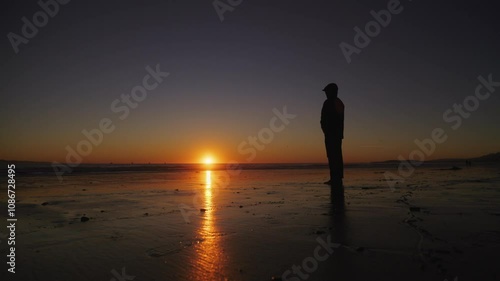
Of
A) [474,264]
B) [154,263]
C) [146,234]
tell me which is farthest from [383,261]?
[146,234]

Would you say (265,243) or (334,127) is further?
(334,127)

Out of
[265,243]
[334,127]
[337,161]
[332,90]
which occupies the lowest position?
[265,243]

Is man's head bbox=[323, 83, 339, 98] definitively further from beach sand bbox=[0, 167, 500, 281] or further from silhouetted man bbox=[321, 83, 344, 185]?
beach sand bbox=[0, 167, 500, 281]

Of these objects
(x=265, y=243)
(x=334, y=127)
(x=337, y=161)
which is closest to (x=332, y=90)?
(x=334, y=127)

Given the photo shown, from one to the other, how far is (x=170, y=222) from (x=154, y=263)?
2477mm

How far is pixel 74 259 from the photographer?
3740 millimetres

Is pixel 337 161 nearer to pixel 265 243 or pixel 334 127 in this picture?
pixel 334 127

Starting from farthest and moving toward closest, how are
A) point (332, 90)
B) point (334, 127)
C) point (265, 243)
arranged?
point (332, 90) → point (334, 127) → point (265, 243)

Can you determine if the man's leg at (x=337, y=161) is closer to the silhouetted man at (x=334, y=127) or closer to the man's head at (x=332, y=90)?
the silhouetted man at (x=334, y=127)

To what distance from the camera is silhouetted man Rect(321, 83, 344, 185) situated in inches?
546

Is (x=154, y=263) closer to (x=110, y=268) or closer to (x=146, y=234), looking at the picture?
(x=110, y=268)

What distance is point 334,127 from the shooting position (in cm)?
1395

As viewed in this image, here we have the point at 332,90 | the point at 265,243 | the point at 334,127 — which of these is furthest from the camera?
the point at 332,90

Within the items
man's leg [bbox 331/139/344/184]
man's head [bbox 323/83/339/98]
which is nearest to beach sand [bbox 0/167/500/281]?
man's leg [bbox 331/139/344/184]
